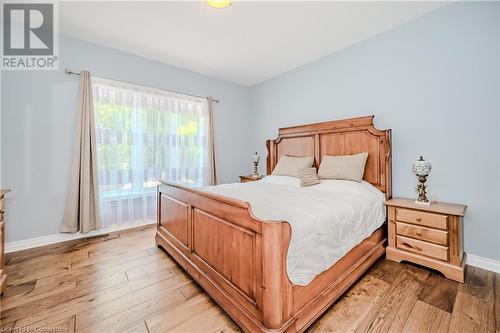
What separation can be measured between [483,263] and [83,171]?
453cm

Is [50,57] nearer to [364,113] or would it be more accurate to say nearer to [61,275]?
[61,275]

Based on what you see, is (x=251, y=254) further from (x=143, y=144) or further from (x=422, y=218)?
(x=143, y=144)

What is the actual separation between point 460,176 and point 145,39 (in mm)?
3984

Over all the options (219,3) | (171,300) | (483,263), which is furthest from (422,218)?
(219,3)

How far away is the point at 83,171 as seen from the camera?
2725 millimetres

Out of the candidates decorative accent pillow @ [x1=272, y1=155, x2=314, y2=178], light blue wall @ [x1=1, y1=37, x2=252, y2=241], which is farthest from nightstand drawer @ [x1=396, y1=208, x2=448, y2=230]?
light blue wall @ [x1=1, y1=37, x2=252, y2=241]

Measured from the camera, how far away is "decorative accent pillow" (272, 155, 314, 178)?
3086mm

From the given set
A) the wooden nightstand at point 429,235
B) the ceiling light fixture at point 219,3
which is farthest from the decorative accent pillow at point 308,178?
the ceiling light fixture at point 219,3

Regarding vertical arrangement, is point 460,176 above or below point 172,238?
above

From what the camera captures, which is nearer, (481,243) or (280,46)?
(481,243)

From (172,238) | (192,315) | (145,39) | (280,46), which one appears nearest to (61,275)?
(172,238)

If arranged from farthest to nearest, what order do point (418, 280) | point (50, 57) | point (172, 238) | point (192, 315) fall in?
point (50, 57)
point (172, 238)
point (418, 280)
point (192, 315)

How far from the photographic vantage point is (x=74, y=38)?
9.05ft

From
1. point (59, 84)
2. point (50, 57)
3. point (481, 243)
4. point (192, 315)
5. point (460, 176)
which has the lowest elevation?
point (192, 315)
